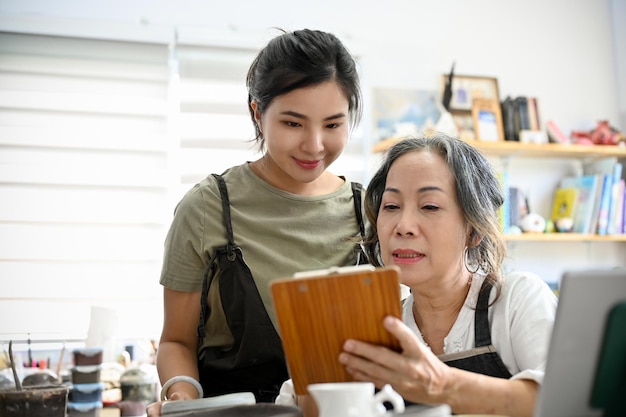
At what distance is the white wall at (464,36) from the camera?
3768 millimetres

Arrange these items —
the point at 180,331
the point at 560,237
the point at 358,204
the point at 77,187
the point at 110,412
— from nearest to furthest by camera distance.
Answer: the point at 180,331, the point at 358,204, the point at 110,412, the point at 77,187, the point at 560,237

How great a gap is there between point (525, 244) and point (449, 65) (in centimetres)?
119

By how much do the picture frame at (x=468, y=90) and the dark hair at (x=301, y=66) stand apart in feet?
7.79

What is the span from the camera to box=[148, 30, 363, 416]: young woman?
171 cm

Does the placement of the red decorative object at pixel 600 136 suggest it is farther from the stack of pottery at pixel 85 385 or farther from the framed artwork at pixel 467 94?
the stack of pottery at pixel 85 385

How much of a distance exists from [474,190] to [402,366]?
0.59m

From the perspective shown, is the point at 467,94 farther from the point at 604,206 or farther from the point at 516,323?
the point at 516,323

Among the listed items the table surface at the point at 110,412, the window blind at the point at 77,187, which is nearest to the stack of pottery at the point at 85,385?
the table surface at the point at 110,412

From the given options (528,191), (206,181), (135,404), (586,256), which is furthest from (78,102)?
(586,256)

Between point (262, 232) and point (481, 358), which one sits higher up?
point (262, 232)

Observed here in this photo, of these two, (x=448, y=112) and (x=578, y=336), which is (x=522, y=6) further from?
(x=578, y=336)

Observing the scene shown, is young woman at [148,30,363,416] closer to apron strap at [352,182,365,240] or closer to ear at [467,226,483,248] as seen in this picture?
apron strap at [352,182,365,240]

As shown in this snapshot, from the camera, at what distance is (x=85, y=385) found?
1313mm

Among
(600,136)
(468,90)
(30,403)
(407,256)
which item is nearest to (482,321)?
(407,256)
